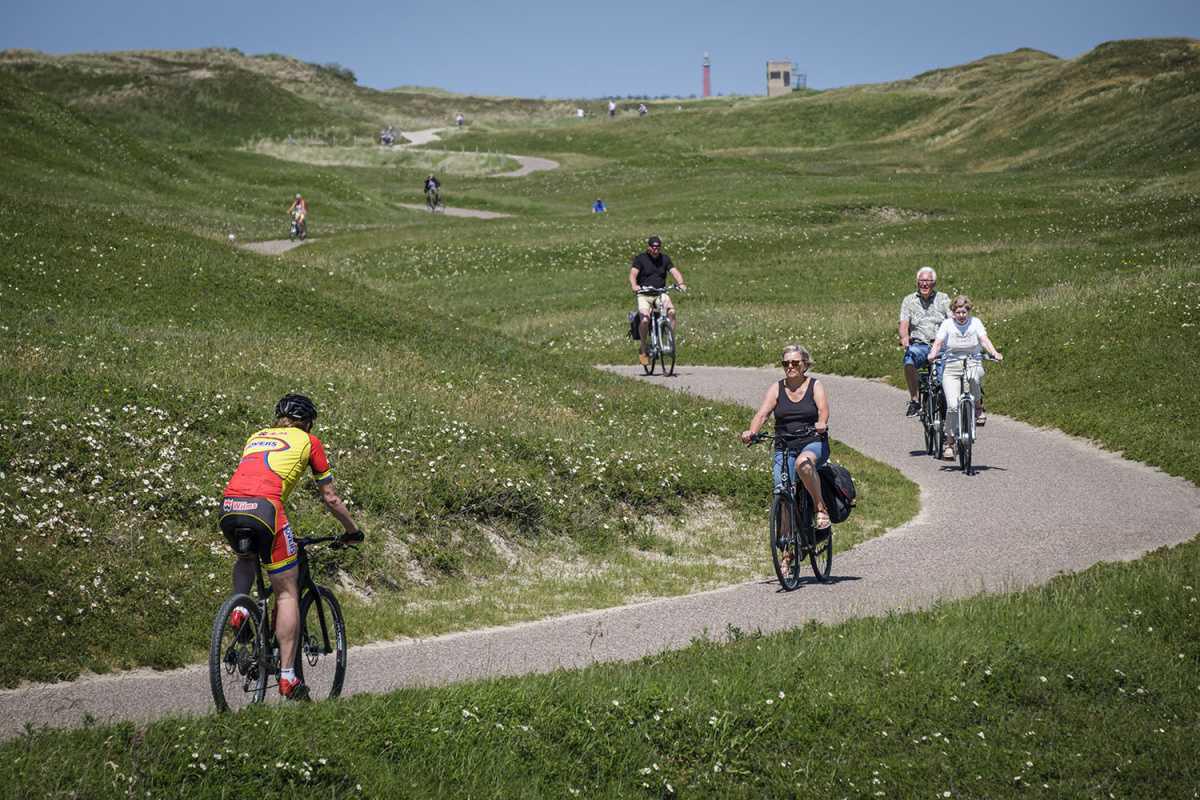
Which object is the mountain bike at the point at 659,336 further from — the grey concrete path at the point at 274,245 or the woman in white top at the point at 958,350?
the grey concrete path at the point at 274,245

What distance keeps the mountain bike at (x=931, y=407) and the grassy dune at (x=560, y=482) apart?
7.76ft

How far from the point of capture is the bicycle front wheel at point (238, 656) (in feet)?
32.2

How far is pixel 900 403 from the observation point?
1150 inches

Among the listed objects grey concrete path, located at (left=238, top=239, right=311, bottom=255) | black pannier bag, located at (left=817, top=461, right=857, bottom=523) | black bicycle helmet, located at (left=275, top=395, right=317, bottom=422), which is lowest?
black pannier bag, located at (left=817, top=461, right=857, bottom=523)

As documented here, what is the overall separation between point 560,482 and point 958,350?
7.54 meters

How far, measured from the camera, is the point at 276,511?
10203 mm

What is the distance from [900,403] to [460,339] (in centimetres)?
934

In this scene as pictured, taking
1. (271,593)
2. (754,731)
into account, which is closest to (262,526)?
(271,593)

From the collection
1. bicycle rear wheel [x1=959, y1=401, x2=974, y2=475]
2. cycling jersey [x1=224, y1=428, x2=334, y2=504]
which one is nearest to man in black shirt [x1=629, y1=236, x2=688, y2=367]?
bicycle rear wheel [x1=959, y1=401, x2=974, y2=475]

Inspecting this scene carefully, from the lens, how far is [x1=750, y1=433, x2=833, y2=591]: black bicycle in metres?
14.9

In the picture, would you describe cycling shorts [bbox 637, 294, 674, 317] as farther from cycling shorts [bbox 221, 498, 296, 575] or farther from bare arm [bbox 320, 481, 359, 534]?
cycling shorts [bbox 221, 498, 296, 575]

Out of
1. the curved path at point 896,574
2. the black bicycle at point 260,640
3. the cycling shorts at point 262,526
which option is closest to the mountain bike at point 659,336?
the curved path at point 896,574

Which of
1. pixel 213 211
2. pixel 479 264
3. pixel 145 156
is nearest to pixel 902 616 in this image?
pixel 479 264

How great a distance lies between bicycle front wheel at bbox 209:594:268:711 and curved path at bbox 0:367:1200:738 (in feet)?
1.55
